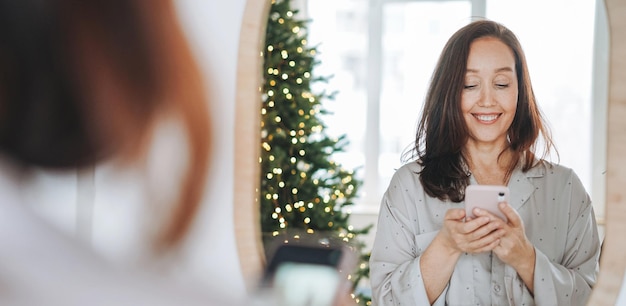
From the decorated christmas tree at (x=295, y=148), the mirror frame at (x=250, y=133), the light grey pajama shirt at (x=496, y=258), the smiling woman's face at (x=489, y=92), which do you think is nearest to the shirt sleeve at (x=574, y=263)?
the light grey pajama shirt at (x=496, y=258)

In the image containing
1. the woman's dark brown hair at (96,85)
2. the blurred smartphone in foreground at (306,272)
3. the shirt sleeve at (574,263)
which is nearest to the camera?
the woman's dark brown hair at (96,85)

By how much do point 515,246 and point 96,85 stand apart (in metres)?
0.69

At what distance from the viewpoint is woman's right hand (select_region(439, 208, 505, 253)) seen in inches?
39.3

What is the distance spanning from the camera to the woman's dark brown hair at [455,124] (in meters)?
0.99

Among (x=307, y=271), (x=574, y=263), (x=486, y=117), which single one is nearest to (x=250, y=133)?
(x=307, y=271)

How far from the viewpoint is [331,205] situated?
1143 millimetres

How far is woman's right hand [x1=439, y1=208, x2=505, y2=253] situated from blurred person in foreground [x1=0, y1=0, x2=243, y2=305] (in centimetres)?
42

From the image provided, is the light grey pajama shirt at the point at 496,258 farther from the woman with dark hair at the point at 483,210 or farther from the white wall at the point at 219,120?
the white wall at the point at 219,120

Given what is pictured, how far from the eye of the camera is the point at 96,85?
2.86ft

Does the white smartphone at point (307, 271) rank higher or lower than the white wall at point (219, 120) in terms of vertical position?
lower

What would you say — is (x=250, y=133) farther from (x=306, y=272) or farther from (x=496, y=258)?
(x=496, y=258)


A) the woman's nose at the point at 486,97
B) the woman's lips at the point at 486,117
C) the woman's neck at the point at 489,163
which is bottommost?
the woman's neck at the point at 489,163

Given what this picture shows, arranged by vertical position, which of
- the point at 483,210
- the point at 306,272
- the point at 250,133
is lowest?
the point at 306,272

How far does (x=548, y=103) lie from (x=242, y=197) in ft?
1.77
